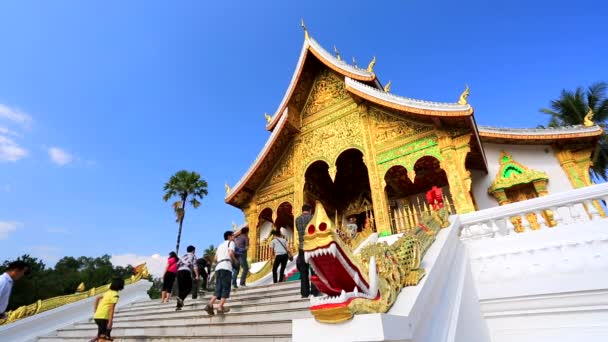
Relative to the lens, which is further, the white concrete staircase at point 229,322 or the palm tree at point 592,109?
the palm tree at point 592,109

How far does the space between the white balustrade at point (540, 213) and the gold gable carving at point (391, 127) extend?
12.0ft

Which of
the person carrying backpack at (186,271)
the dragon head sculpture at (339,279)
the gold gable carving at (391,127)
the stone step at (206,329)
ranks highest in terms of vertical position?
the gold gable carving at (391,127)

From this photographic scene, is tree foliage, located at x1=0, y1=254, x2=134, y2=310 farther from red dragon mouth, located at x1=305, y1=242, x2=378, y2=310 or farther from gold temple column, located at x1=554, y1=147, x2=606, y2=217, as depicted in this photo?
gold temple column, located at x1=554, y1=147, x2=606, y2=217

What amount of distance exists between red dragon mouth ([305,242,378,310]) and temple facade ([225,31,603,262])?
12.8ft

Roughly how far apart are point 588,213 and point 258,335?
172 inches

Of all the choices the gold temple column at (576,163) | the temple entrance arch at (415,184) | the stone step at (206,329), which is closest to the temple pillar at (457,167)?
the temple entrance arch at (415,184)

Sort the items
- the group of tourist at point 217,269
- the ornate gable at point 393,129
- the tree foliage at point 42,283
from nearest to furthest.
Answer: the group of tourist at point 217,269, the ornate gable at point 393,129, the tree foliage at point 42,283

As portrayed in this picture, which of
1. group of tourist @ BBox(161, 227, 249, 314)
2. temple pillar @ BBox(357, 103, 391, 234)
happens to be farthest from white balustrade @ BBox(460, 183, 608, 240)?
group of tourist @ BBox(161, 227, 249, 314)

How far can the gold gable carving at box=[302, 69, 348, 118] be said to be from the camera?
1009 centimetres

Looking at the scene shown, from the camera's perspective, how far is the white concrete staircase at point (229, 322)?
3303mm

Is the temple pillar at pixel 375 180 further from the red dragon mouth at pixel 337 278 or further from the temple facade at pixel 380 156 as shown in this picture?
the red dragon mouth at pixel 337 278

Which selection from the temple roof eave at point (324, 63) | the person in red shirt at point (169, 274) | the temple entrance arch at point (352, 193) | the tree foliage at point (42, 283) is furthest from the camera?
the tree foliage at point (42, 283)

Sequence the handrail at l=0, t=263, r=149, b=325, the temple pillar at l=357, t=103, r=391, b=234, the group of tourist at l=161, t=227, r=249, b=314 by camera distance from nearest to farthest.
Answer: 1. the group of tourist at l=161, t=227, r=249, b=314
2. the handrail at l=0, t=263, r=149, b=325
3. the temple pillar at l=357, t=103, r=391, b=234

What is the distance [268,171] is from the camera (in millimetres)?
10547
